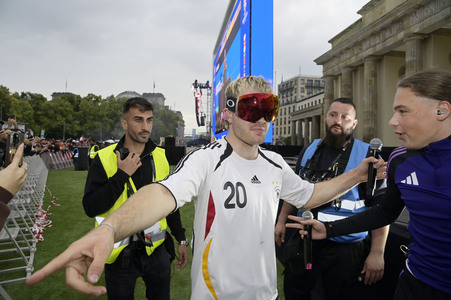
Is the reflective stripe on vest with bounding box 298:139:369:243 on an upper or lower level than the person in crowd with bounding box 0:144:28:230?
lower

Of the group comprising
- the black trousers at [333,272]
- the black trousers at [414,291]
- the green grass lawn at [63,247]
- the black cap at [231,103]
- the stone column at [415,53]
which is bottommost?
the green grass lawn at [63,247]

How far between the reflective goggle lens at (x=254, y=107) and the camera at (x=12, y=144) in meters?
1.71

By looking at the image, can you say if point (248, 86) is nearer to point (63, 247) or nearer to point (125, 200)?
point (125, 200)

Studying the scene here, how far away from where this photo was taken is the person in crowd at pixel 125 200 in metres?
2.52

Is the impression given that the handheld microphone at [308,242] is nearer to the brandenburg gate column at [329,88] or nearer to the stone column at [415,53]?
the stone column at [415,53]

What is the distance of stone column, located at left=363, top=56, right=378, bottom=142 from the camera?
2894 cm

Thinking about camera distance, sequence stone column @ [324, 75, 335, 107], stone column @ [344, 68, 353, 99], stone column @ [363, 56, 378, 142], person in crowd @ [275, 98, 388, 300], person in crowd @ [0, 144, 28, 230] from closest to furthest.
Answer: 1. person in crowd @ [0, 144, 28, 230]
2. person in crowd @ [275, 98, 388, 300]
3. stone column @ [363, 56, 378, 142]
4. stone column @ [344, 68, 353, 99]
5. stone column @ [324, 75, 335, 107]

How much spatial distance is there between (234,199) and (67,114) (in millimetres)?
64524

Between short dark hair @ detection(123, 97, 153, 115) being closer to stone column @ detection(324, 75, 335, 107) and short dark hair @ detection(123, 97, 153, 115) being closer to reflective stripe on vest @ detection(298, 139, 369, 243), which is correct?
reflective stripe on vest @ detection(298, 139, 369, 243)

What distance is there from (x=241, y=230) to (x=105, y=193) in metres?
1.43

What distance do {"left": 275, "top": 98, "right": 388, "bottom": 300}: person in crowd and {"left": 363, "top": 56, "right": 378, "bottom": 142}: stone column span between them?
28414 millimetres

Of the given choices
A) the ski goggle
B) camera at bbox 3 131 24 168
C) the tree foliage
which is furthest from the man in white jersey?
the tree foliage

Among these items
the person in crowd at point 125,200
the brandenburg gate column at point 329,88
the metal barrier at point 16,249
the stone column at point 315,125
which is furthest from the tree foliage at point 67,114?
the person in crowd at point 125,200

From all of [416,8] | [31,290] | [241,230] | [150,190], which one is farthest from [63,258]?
[416,8]
